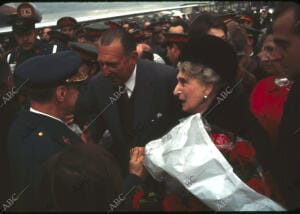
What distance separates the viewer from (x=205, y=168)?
1.66 meters

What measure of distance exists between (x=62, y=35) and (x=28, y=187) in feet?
15.4

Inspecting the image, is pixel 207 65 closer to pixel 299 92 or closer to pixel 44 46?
pixel 299 92

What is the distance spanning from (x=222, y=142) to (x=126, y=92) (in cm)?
139

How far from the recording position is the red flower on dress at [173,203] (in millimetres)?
1830

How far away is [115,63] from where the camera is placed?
9.94 feet

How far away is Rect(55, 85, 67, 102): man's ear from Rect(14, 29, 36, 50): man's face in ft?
8.67

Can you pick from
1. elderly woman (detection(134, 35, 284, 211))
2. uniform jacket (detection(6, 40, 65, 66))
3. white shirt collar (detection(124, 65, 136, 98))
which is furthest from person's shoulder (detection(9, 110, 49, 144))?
uniform jacket (detection(6, 40, 65, 66))

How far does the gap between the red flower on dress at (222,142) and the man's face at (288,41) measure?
0.57 meters

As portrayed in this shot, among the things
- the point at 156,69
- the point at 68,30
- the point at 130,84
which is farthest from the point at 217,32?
the point at 68,30

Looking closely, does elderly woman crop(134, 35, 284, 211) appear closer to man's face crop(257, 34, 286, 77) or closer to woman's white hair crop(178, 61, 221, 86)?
woman's white hair crop(178, 61, 221, 86)

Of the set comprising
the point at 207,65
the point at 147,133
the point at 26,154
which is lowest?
the point at 147,133

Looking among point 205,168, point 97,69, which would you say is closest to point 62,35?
point 97,69

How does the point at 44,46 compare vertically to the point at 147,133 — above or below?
above

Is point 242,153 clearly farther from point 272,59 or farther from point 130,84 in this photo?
point 130,84
